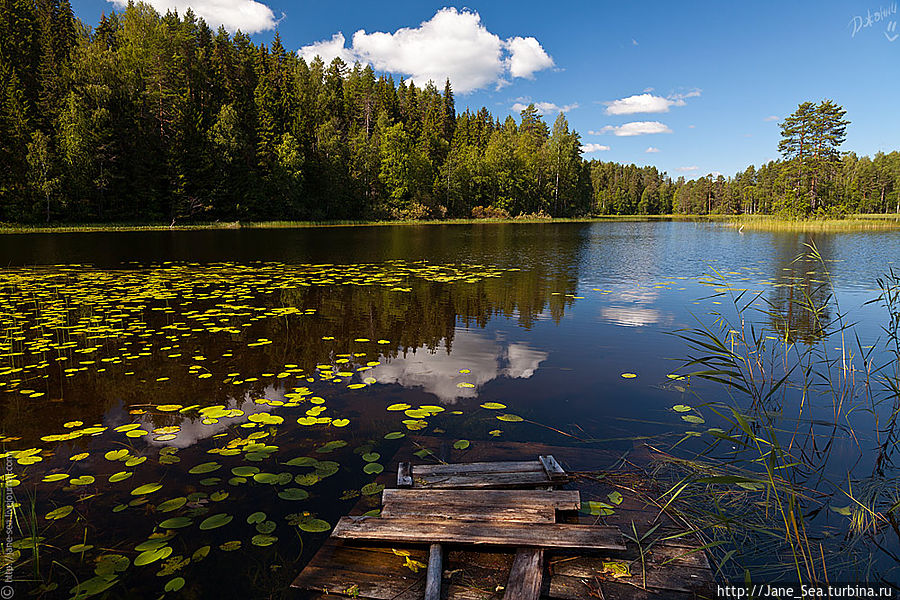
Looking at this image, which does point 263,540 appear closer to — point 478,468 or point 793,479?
point 478,468

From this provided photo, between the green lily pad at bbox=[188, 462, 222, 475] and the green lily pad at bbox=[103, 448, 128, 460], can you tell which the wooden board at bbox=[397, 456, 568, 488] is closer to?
the green lily pad at bbox=[188, 462, 222, 475]

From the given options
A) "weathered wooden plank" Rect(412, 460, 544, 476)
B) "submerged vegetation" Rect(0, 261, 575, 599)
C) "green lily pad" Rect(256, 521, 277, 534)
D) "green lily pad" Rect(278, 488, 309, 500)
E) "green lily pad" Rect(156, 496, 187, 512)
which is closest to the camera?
"submerged vegetation" Rect(0, 261, 575, 599)

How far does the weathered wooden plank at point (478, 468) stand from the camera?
3740 millimetres

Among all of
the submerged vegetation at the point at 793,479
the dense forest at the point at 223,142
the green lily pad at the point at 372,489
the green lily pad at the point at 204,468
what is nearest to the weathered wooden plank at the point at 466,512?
the green lily pad at the point at 372,489

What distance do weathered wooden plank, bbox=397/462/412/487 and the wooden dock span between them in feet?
0.06

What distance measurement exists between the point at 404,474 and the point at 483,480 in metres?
0.66

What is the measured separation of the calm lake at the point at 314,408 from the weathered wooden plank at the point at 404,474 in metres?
0.23

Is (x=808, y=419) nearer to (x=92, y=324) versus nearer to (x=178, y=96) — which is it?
(x=92, y=324)

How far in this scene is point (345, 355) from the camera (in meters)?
7.40

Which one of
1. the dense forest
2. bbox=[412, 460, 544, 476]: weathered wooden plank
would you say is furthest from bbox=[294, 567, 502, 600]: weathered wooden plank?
the dense forest

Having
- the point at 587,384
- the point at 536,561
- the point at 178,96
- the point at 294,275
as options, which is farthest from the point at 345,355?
the point at 178,96

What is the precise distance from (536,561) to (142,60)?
6105cm

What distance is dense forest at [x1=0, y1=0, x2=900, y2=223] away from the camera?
38281 millimetres

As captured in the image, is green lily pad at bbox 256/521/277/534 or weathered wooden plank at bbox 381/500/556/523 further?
green lily pad at bbox 256/521/277/534
